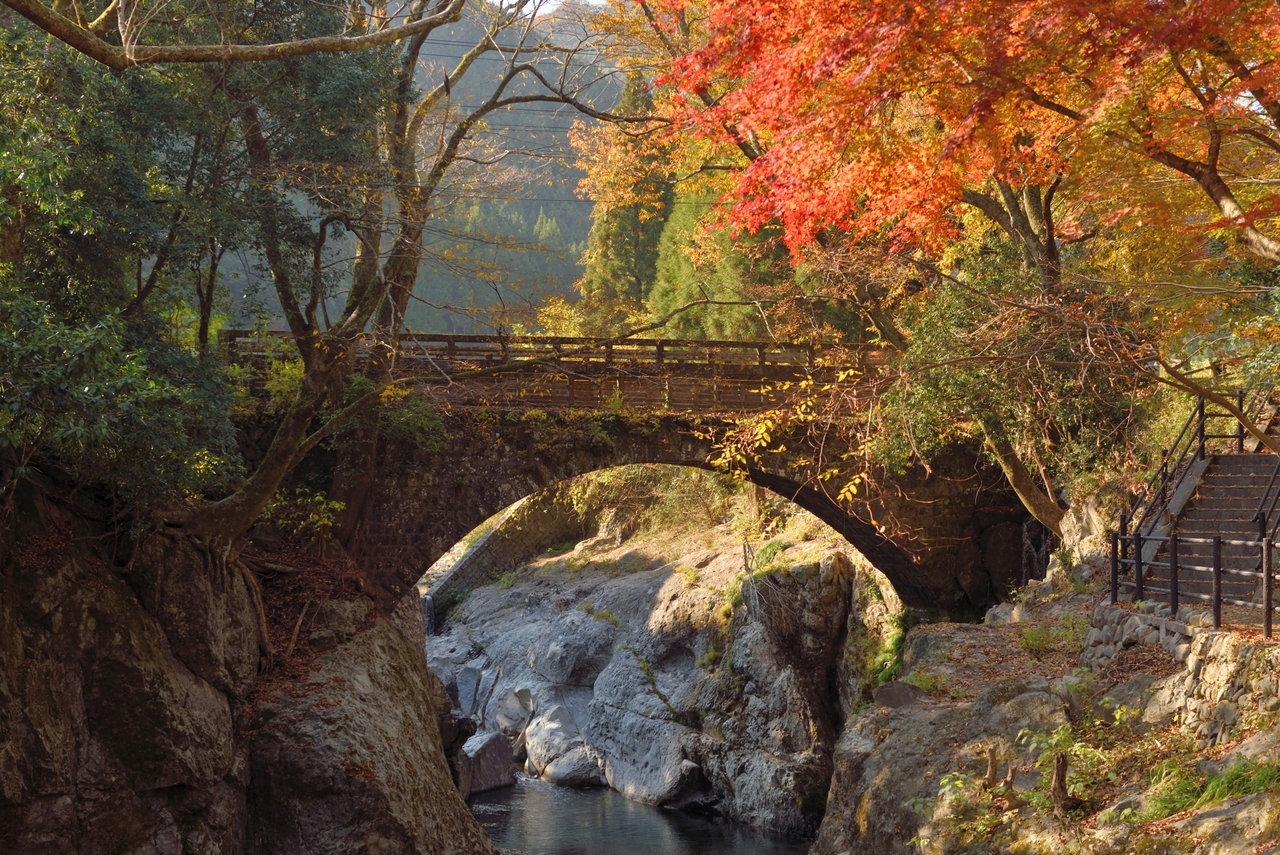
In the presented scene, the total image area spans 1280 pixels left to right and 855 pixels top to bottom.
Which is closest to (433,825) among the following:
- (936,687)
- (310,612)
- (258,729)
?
(258,729)

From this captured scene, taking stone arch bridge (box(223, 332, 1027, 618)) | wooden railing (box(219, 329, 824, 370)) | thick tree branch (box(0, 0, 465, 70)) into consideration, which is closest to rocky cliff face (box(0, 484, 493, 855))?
stone arch bridge (box(223, 332, 1027, 618))

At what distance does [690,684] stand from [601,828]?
3.16 meters

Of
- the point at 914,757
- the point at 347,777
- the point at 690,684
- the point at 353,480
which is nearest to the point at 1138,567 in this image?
the point at 914,757

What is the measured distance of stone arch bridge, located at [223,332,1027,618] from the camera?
13250mm

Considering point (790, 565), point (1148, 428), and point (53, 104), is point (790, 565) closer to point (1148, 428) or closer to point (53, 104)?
point (1148, 428)

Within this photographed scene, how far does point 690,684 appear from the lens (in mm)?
16500

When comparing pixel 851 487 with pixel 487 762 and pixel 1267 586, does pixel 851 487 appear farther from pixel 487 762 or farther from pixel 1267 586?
pixel 487 762

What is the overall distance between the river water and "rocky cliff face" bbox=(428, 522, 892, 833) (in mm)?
408

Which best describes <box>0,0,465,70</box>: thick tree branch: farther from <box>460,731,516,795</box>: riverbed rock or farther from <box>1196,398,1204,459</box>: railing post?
<box>460,731,516,795</box>: riverbed rock

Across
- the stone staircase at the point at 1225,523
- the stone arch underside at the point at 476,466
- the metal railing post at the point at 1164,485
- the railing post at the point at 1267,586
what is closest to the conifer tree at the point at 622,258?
the stone arch underside at the point at 476,466

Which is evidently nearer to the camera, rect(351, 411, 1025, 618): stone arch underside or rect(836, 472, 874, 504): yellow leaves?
rect(836, 472, 874, 504): yellow leaves

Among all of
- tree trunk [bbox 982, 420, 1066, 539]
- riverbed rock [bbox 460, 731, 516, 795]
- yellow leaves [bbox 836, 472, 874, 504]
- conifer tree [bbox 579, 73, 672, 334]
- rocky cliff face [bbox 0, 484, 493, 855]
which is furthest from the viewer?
conifer tree [bbox 579, 73, 672, 334]

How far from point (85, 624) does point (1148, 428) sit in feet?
40.1

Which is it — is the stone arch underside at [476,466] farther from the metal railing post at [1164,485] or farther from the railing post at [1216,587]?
the railing post at [1216,587]
